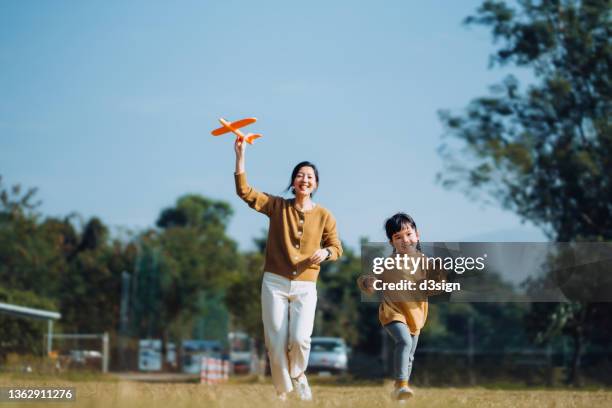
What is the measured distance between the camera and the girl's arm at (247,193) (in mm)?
7820

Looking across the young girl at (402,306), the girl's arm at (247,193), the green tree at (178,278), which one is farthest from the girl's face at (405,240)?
the green tree at (178,278)

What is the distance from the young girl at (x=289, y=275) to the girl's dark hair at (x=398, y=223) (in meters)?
0.53

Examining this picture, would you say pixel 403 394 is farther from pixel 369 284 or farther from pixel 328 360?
pixel 328 360

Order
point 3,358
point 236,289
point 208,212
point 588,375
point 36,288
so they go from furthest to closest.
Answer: point 208,212 < point 36,288 < point 236,289 < point 3,358 < point 588,375

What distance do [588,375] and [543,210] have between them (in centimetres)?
527

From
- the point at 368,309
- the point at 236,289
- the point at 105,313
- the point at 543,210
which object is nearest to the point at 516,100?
→ the point at 543,210

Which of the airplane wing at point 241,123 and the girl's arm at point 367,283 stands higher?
the airplane wing at point 241,123

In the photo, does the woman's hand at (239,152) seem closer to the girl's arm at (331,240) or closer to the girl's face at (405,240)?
the girl's arm at (331,240)

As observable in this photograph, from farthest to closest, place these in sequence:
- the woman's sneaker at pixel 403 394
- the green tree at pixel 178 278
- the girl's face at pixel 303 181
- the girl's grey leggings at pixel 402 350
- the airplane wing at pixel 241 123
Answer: the green tree at pixel 178 278 < the girl's face at pixel 303 181 < the girl's grey leggings at pixel 402 350 < the airplane wing at pixel 241 123 < the woman's sneaker at pixel 403 394

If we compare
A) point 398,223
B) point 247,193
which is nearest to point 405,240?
point 398,223

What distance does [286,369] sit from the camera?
309 inches

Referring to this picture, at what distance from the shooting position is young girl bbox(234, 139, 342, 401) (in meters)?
7.78

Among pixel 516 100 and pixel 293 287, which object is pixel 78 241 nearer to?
pixel 516 100

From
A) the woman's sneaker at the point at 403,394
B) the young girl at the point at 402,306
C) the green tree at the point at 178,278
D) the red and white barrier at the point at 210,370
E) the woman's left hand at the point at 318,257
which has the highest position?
the green tree at the point at 178,278
